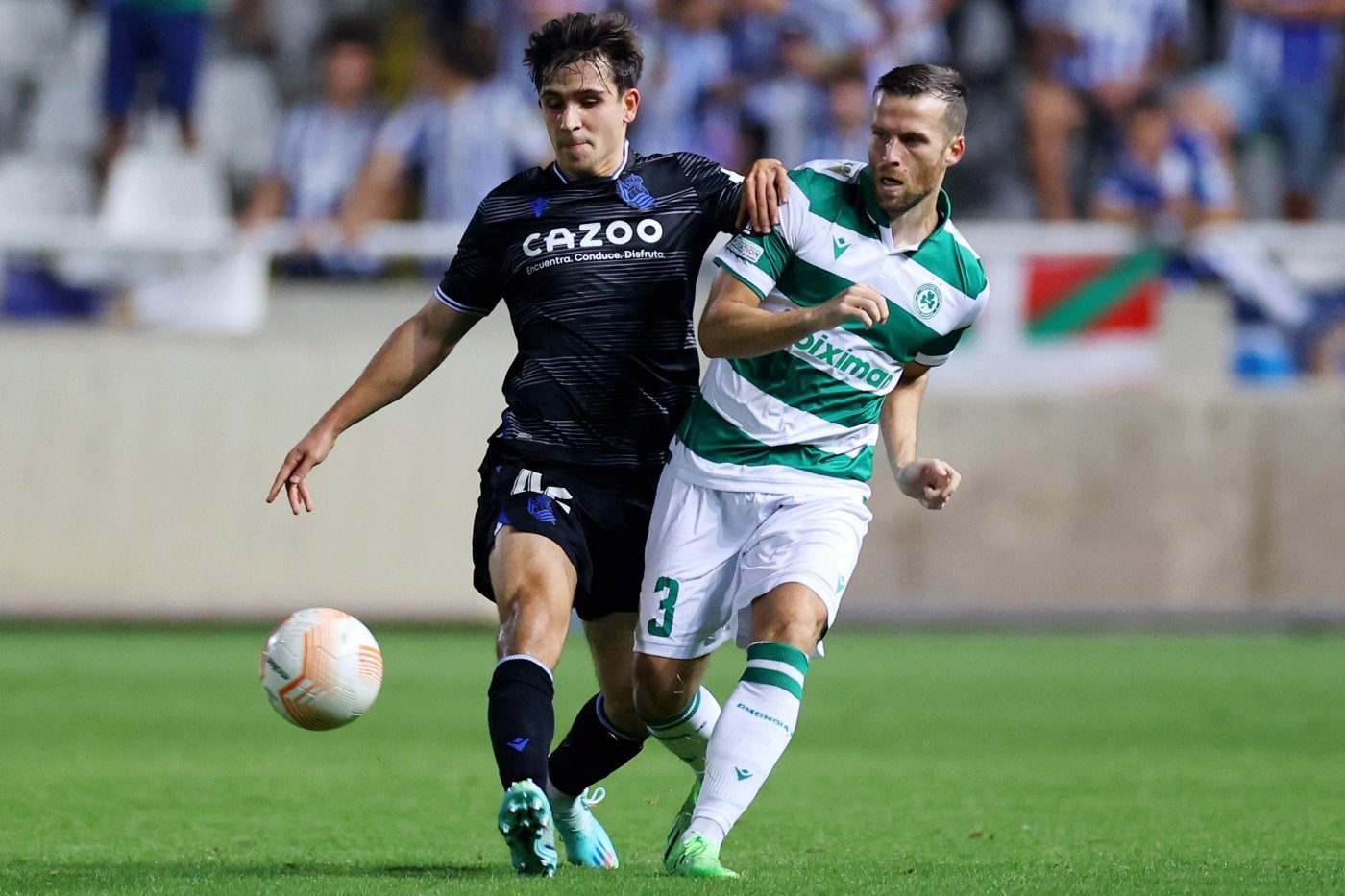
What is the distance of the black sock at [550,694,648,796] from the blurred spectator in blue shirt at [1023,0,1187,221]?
33.2 feet

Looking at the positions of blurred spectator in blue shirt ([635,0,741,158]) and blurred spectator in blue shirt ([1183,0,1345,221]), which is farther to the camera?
blurred spectator in blue shirt ([1183,0,1345,221])

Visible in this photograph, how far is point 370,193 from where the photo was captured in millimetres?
15500

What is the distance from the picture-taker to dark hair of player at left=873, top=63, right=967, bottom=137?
5820 mm

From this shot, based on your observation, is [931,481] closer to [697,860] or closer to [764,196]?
[764,196]

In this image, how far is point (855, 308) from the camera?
523 centimetres

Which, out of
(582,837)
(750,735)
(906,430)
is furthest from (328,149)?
(750,735)

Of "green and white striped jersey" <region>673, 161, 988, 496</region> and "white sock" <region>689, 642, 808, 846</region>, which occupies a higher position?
"green and white striped jersey" <region>673, 161, 988, 496</region>

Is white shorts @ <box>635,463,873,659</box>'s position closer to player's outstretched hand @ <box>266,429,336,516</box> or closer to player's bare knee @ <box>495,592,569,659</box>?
player's bare knee @ <box>495,592,569,659</box>

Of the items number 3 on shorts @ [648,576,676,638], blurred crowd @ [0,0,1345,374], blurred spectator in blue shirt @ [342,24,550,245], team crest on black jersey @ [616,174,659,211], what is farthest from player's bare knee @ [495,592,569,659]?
blurred spectator in blue shirt @ [342,24,550,245]

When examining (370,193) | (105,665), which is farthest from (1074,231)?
(105,665)

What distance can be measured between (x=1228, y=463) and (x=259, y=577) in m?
6.64

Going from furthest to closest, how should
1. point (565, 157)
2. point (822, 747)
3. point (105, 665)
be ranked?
1. point (105, 665)
2. point (822, 747)
3. point (565, 157)

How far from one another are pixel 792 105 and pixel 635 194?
9563 mm

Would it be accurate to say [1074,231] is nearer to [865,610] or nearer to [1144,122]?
[1144,122]
